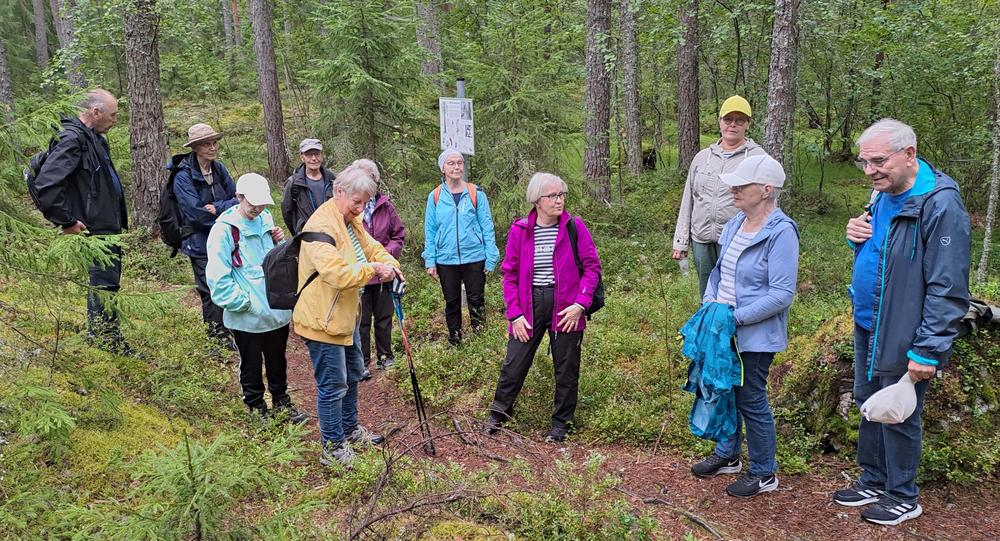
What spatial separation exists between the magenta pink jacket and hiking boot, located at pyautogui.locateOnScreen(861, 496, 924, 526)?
2.20 metres

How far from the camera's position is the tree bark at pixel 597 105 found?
1109 cm

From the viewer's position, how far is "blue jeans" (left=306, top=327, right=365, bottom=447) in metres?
4.48

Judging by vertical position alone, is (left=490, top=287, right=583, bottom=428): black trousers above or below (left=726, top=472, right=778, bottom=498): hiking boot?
above

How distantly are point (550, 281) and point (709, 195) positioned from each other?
1.57 metres

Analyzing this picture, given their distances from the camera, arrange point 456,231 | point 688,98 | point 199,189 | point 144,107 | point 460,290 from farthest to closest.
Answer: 1. point 688,98
2. point 144,107
3. point 460,290
4. point 456,231
5. point 199,189

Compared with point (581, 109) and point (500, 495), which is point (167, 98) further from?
point (500, 495)

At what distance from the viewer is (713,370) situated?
3943 millimetres

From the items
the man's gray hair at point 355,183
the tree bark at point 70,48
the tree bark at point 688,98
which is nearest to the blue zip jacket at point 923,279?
the man's gray hair at point 355,183

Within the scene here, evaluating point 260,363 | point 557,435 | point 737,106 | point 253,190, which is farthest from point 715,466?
point 253,190

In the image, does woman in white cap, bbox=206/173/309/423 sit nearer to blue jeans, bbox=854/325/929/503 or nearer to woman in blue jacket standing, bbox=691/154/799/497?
woman in blue jacket standing, bbox=691/154/799/497

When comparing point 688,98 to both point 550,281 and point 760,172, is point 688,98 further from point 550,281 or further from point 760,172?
point 760,172

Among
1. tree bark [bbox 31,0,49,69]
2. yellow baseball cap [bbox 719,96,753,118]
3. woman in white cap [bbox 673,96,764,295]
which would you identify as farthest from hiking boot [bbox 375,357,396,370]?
tree bark [bbox 31,0,49,69]

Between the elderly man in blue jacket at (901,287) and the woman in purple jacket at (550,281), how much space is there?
1.84m

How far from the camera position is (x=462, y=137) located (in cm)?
798
